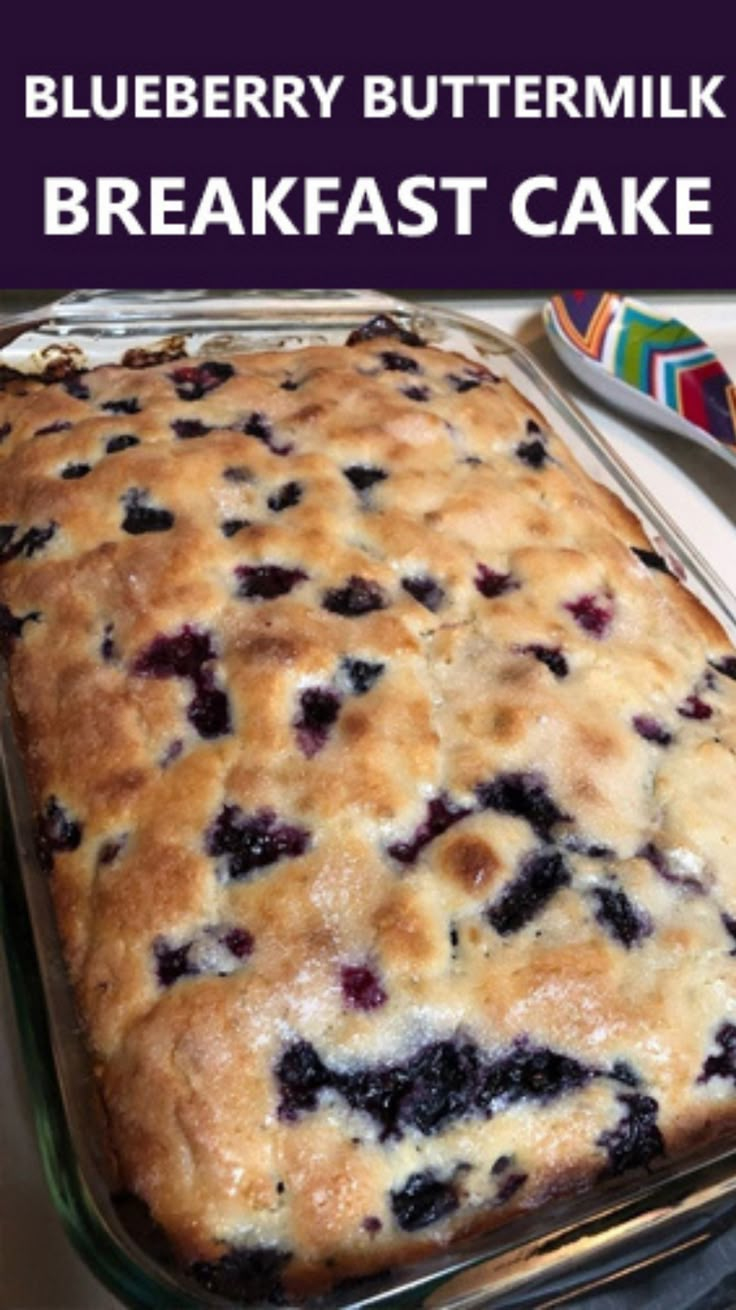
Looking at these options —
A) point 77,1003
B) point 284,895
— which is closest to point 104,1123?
point 77,1003

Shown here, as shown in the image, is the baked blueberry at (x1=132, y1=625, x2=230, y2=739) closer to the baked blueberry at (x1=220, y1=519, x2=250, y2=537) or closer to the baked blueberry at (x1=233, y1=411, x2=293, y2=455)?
the baked blueberry at (x1=220, y1=519, x2=250, y2=537)

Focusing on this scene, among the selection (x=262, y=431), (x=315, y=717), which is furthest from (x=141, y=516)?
(x=315, y=717)

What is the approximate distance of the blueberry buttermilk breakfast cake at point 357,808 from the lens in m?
0.98

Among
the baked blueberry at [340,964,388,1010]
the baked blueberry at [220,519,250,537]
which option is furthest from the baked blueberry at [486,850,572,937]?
the baked blueberry at [220,519,250,537]

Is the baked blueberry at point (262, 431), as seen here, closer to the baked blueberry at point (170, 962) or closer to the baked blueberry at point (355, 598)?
the baked blueberry at point (355, 598)

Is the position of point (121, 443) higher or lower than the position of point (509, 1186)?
higher

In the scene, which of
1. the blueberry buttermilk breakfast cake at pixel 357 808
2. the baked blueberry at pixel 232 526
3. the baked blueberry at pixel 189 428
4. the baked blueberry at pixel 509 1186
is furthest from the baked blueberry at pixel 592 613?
the baked blueberry at pixel 509 1186

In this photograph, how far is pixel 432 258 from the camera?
2.06 metres

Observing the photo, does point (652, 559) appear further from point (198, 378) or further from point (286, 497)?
point (198, 378)

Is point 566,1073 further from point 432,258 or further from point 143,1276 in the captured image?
point 432,258

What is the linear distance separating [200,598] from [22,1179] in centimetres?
50

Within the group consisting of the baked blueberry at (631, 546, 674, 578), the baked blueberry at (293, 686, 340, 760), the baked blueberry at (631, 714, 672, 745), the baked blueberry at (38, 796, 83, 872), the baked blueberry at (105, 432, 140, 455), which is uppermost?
the baked blueberry at (105, 432, 140, 455)

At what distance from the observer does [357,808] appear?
1114 mm

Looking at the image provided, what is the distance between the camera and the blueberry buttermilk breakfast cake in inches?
38.5
